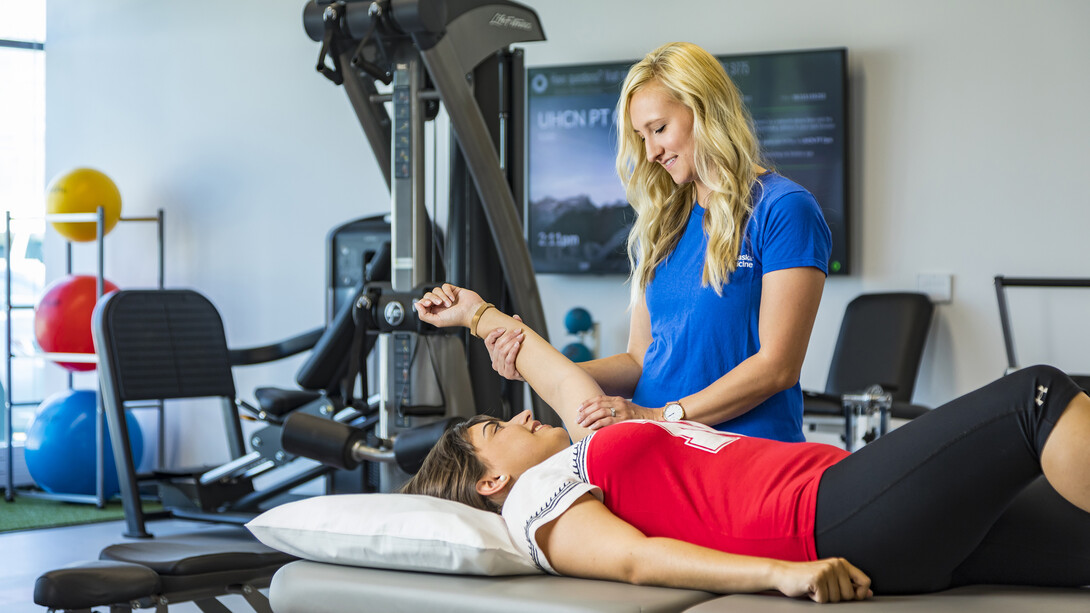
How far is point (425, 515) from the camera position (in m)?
1.43

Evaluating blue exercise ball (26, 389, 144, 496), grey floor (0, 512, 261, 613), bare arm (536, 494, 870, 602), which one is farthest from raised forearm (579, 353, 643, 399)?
blue exercise ball (26, 389, 144, 496)

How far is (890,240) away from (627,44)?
1.38 meters

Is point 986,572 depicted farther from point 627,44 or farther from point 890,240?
point 627,44

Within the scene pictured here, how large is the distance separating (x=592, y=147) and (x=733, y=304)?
3010 millimetres

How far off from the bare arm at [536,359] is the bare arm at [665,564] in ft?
1.00

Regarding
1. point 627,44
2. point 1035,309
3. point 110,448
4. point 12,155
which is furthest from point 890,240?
point 12,155

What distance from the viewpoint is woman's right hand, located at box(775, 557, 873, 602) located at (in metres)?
1.21

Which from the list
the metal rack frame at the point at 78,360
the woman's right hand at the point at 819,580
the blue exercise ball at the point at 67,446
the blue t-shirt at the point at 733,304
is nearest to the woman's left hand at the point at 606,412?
the blue t-shirt at the point at 733,304

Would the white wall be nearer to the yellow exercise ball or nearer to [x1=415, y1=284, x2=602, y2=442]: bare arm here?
the yellow exercise ball

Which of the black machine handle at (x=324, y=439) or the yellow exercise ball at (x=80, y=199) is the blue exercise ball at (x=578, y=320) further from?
the yellow exercise ball at (x=80, y=199)

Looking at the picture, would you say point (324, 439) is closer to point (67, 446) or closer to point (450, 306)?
point (450, 306)

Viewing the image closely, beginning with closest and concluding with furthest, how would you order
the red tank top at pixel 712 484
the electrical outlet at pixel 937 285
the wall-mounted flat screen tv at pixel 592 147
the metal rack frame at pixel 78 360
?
1. the red tank top at pixel 712 484
2. the electrical outlet at pixel 937 285
3. the wall-mounted flat screen tv at pixel 592 147
4. the metal rack frame at pixel 78 360

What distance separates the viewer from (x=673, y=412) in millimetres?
1641

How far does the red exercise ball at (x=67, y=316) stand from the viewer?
5.02 m
